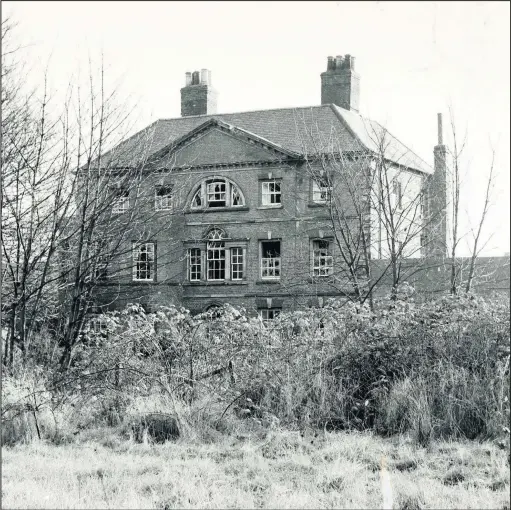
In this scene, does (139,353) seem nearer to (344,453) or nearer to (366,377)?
(366,377)

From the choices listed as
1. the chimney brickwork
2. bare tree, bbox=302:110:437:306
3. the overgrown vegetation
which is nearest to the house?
the chimney brickwork

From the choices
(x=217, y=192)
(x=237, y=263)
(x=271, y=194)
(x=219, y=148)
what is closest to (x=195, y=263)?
(x=237, y=263)

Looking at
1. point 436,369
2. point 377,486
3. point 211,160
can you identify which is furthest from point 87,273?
point 211,160

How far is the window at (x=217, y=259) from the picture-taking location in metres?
32.8

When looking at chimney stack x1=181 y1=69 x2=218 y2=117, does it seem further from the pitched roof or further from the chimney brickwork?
the chimney brickwork

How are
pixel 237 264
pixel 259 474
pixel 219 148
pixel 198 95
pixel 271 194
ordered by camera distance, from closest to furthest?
pixel 259 474
pixel 271 194
pixel 237 264
pixel 219 148
pixel 198 95

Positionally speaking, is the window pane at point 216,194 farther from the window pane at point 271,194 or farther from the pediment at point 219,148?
the window pane at point 271,194

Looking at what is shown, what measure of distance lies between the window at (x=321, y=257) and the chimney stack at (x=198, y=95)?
1044 centimetres

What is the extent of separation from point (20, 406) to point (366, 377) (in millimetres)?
4457

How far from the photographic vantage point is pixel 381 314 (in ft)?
33.3

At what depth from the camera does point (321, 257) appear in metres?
30.8

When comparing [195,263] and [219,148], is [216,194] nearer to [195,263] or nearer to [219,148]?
[219,148]

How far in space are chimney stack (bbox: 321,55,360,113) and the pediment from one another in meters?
5.34

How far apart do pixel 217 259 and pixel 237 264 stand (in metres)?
0.96
